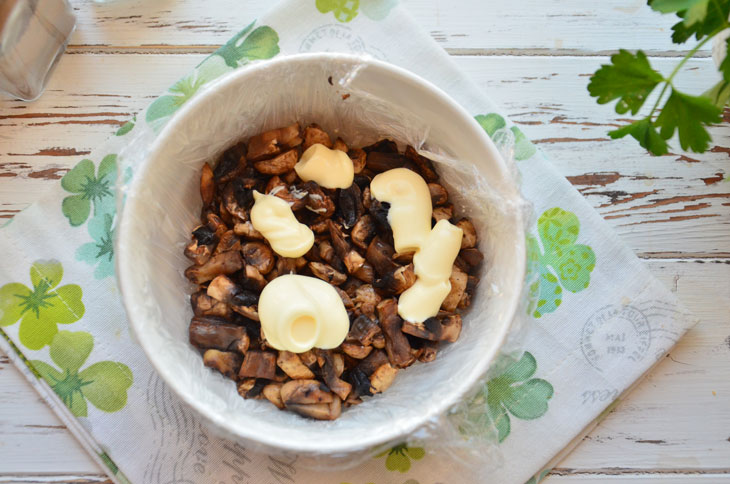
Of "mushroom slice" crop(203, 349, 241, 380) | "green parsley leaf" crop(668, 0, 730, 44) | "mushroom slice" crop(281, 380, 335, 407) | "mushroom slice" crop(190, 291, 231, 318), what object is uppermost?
"green parsley leaf" crop(668, 0, 730, 44)

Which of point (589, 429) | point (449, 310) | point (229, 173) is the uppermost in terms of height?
point (229, 173)

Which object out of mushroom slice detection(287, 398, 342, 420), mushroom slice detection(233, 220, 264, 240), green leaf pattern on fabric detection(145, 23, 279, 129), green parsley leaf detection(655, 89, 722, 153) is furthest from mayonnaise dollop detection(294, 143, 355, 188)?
green parsley leaf detection(655, 89, 722, 153)

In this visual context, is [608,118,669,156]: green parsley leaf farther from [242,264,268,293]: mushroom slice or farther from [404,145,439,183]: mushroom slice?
[242,264,268,293]: mushroom slice

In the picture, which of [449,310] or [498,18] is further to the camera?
[498,18]

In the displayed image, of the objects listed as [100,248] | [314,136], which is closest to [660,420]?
[314,136]

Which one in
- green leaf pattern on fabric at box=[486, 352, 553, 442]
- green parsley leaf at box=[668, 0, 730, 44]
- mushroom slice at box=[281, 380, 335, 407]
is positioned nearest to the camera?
green parsley leaf at box=[668, 0, 730, 44]

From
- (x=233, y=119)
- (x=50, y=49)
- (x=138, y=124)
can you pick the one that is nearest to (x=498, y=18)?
(x=233, y=119)

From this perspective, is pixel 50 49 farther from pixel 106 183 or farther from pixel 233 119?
pixel 233 119
